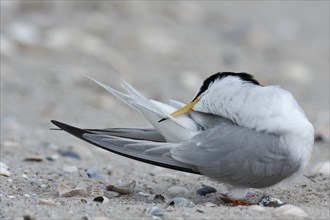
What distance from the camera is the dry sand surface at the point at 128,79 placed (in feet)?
11.1

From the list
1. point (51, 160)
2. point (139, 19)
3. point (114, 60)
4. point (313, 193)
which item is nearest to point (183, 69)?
point (114, 60)

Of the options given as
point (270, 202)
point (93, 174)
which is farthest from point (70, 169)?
point (270, 202)

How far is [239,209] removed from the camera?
3.08 m

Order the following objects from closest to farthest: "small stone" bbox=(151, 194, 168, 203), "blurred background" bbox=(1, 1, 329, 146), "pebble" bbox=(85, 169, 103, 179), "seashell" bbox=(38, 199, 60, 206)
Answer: "seashell" bbox=(38, 199, 60, 206) < "small stone" bbox=(151, 194, 168, 203) < "pebble" bbox=(85, 169, 103, 179) < "blurred background" bbox=(1, 1, 329, 146)

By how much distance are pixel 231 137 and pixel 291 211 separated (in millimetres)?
510

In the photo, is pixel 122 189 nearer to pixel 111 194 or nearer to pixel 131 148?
pixel 111 194

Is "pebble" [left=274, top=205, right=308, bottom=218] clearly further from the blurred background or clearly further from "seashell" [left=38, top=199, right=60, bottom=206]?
the blurred background

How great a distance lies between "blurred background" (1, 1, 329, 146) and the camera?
5.72 m

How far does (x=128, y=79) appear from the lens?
6383mm

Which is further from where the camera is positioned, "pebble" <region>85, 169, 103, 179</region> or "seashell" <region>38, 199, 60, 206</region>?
"pebble" <region>85, 169, 103, 179</region>

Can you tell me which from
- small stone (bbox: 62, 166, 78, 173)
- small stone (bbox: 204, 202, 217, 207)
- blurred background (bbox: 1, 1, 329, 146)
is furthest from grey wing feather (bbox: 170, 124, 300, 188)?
blurred background (bbox: 1, 1, 329, 146)

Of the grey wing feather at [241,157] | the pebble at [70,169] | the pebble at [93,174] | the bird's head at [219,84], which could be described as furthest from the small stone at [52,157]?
the grey wing feather at [241,157]

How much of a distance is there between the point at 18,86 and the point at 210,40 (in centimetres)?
231

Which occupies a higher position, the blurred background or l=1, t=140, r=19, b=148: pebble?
the blurred background
